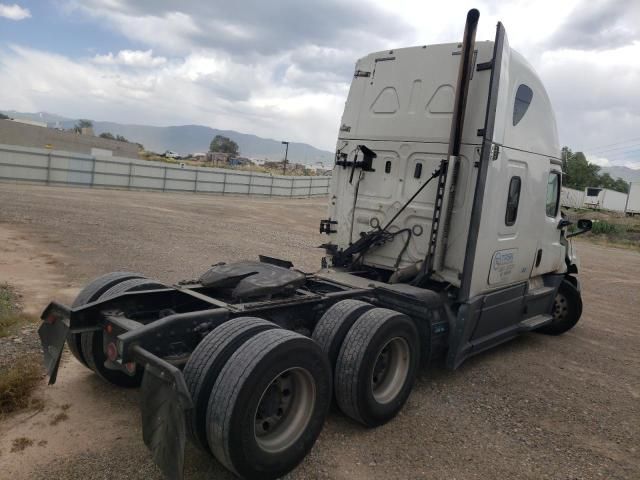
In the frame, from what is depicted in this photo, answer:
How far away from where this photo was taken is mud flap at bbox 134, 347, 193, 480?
9.00 feet

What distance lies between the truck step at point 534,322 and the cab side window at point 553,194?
142 centimetres

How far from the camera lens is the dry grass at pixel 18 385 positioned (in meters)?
3.88

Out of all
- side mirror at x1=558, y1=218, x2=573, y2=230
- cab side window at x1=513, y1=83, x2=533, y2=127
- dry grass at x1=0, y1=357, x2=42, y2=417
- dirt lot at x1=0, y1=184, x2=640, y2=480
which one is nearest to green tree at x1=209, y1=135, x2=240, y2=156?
dirt lot at x1=0, y1=184, x2=640, y2=480

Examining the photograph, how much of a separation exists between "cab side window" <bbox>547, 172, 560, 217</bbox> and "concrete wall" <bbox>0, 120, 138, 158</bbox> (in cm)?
5437

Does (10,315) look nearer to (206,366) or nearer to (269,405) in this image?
(206,366)

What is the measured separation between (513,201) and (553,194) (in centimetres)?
126

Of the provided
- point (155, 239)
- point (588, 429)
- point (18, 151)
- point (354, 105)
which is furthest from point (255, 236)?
point (18, 151)

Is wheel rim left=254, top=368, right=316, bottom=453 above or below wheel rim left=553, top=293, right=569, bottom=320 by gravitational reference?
below

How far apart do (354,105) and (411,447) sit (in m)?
4.10

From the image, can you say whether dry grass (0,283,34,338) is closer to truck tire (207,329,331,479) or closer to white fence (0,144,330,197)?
truck tire (207,329,331,479)

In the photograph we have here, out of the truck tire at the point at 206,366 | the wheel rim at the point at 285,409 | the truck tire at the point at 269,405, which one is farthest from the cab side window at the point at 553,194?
the truck tire at the point at 206,366

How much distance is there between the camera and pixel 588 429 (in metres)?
4.55

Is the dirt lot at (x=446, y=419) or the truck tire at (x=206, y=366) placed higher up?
the truck tire at (x=206, y=366)

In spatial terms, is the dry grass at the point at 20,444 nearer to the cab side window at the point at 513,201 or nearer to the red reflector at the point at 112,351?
the red reflector at the point at 112,351
